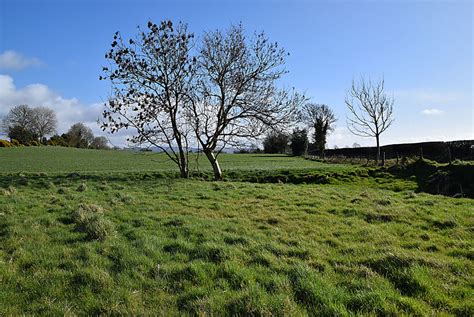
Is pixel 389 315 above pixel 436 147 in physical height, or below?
below

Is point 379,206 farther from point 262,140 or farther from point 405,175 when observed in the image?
point 405,175

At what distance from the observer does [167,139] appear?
75.8ft

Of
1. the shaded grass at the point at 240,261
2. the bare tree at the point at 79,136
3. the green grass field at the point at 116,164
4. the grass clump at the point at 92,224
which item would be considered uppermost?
the bare tree at the point at 79,136

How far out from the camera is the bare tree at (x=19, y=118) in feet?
306

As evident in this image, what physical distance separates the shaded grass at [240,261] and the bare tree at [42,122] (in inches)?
3880

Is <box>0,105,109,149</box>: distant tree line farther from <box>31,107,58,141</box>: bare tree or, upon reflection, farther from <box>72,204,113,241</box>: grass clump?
<box>72,204,113,241</box>: grass clump

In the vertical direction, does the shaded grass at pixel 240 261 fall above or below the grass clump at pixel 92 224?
below

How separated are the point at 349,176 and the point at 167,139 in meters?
13.2

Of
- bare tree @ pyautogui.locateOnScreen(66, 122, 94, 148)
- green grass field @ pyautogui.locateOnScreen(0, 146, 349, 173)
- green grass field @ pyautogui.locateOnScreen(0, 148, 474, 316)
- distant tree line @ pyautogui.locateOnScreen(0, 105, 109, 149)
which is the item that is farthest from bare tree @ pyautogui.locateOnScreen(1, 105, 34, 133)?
green grass field @ pyautogui.locateOnScreen(0, 148, 474, 316)

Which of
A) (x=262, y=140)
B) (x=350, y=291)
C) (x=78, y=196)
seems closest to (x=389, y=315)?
(x=350, y=291)

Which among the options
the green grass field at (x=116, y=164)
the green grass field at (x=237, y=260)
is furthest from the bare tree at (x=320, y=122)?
the green grass field at (x=237, y=260)

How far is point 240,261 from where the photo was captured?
6.03 meters

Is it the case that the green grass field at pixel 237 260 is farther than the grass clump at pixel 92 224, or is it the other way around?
the grass clump at pixel 92 224

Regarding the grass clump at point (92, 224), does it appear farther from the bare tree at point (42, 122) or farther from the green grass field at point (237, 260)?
the bare tree at point (42, 122)
